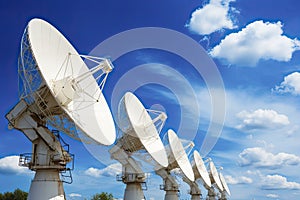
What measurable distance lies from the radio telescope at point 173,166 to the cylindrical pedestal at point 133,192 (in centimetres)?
519

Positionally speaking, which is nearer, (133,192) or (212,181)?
(133,192)

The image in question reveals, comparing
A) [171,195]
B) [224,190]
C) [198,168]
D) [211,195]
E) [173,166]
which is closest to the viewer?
[173,166]

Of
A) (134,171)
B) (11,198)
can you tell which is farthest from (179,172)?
(11,198)

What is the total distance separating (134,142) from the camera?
31703mm

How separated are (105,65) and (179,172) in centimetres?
2392

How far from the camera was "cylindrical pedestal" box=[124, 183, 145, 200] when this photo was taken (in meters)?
33.9

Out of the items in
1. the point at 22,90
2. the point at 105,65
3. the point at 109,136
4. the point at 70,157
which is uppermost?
the point at 105,65

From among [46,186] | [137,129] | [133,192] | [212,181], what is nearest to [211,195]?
[212,181]

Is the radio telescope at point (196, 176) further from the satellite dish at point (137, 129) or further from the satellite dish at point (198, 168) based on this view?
the satellite dish at point (137, 129)

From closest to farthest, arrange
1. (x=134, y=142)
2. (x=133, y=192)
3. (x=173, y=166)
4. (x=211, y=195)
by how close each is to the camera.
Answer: (x=134, y=142) → (x=133, y=192) → (x=173, y=166) → (x=211, y=195)

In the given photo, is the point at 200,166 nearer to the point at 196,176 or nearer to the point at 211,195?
the point at 196,176

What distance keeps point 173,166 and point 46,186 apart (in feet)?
69.3

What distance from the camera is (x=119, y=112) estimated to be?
30984 mm

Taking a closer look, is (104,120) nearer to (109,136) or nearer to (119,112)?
(109,136)
